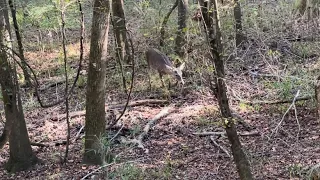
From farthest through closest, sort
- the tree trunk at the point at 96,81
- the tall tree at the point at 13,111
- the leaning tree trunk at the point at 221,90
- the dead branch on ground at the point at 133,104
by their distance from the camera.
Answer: the dead branch on ground at the point at 133,104
the tall tree at the point at 13,111
the tree trunk at the point at 96,81
the leaning tree trunk at the point at 221,90

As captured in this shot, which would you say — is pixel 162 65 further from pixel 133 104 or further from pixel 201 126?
Answer: pixel 201 126

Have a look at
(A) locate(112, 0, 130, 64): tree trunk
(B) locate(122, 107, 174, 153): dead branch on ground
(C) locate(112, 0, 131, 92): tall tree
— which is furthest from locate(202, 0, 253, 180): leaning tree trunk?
(A) locate(112, 0, 130, 64): tree trunk

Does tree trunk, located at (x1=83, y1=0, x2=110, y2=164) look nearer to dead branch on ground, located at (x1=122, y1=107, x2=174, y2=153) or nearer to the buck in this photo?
dead branch on ground, located at (x1=122, y1=107, x2=174, y2=153)

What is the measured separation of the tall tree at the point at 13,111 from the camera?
21.9ft

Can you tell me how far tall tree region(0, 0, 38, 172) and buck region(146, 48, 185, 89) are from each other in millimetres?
4513

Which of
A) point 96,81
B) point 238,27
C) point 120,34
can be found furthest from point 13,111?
point 238,27

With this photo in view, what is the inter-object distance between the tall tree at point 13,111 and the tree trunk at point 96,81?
46.6 inches

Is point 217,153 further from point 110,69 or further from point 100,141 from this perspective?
point 110,69

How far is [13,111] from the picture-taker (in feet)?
22.9

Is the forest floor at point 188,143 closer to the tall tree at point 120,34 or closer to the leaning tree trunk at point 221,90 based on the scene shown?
the leaning tree trunk at point 221,90

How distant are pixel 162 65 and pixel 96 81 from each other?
463cm

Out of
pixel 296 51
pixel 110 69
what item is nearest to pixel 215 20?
pixel 296 51

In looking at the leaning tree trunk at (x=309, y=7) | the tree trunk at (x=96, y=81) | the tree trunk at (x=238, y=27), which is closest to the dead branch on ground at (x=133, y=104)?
Result: the tree trunk at (x=96, y=81)

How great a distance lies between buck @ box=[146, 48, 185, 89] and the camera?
35.1 feet
